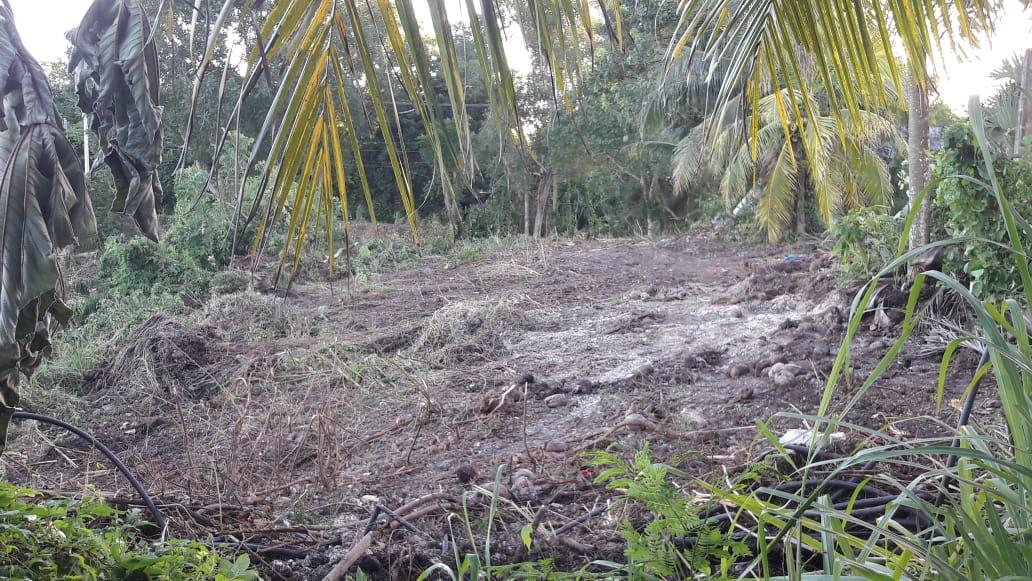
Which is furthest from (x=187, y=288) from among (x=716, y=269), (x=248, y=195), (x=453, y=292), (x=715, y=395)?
(x=715, y=395)

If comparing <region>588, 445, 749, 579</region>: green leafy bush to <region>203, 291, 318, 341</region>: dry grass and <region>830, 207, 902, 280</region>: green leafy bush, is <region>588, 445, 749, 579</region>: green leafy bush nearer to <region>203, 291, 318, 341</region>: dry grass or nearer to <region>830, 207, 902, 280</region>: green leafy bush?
<region>830, 207, 902, 280</region>: green leafy bush

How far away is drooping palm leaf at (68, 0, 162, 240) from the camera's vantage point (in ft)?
5.23

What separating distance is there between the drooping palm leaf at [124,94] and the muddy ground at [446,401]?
1.42 feet

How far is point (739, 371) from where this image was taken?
196 inches

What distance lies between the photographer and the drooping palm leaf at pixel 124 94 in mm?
1593

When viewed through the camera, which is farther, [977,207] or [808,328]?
[808,328]

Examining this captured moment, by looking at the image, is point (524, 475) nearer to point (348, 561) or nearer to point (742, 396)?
point (348, 561)

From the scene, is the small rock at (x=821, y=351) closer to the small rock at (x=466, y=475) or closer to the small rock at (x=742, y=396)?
the small rock at (x=742, y=396)

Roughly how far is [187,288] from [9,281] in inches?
404

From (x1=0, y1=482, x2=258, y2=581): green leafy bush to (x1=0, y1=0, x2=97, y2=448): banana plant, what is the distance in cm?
24

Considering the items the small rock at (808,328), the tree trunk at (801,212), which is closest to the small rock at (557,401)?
the small rock at (808,328)

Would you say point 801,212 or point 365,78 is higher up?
point 365,78

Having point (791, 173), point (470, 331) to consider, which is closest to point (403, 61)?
point (470, 331)

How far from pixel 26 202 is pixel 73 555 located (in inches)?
27.0
